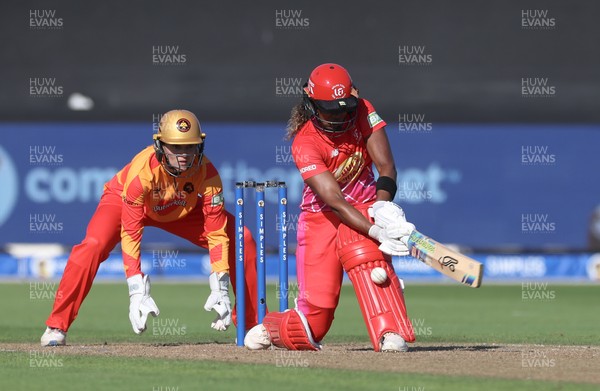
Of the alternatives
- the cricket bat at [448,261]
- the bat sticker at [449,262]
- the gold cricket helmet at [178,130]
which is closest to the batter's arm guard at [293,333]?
the cricket bat at [448,261]

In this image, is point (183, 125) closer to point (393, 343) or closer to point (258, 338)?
point (258, 338)

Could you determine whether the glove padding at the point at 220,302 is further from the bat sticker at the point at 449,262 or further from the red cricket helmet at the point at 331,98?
the bat sticker at the point at 449,262

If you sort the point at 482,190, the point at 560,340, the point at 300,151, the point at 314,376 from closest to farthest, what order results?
the point at 314,376 → the point at 300,151 → the point at 560,340 → the point at 482,190

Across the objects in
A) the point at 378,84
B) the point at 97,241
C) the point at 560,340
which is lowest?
the point at 560,340

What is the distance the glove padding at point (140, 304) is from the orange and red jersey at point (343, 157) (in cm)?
138

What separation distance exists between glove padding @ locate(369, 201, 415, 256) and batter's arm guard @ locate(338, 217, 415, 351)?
0.71 feet

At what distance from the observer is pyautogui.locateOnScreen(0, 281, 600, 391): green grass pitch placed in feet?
25.7

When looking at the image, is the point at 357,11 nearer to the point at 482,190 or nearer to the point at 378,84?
the point at 378,84

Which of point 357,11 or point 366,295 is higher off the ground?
point 357,11

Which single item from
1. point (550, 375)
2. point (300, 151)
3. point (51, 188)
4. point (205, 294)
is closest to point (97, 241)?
point (300, 151)

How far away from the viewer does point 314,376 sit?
26.7ft

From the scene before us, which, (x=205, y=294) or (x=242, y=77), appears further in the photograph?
(x=242, y=77)

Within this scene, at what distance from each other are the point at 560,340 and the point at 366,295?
3.42 m

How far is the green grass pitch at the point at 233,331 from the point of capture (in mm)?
7840
